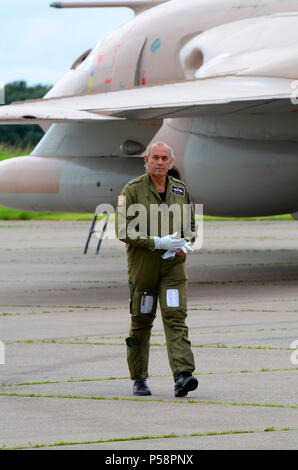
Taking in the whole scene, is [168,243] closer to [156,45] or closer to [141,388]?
[141,388]

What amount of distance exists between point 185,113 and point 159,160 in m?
6.78

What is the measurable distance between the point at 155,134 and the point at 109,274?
334 cm

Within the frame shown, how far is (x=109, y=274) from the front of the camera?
782 inches

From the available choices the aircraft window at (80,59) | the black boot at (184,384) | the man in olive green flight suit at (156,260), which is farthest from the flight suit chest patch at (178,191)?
the aircraft window at (80,59)

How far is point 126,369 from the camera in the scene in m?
9.54

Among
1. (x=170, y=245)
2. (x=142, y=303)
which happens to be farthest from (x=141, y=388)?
(x=170, y=245)

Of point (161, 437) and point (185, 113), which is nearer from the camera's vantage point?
point (161, 437)

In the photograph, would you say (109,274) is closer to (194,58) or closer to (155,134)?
(155,134)

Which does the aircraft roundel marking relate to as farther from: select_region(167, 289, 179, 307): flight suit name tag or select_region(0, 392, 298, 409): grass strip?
select_region(0, 392, 298, 409): grass strip

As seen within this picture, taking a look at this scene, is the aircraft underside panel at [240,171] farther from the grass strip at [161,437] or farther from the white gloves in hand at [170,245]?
the grass strip at [161,437]

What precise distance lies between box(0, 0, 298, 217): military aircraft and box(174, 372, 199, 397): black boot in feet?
22.2

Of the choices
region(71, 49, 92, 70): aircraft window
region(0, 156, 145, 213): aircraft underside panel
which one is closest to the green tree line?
region(71, 49, 92, 70): aircraft window

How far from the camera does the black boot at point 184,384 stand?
8.09 meters

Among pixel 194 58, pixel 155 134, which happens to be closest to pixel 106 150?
pixel 155 134
